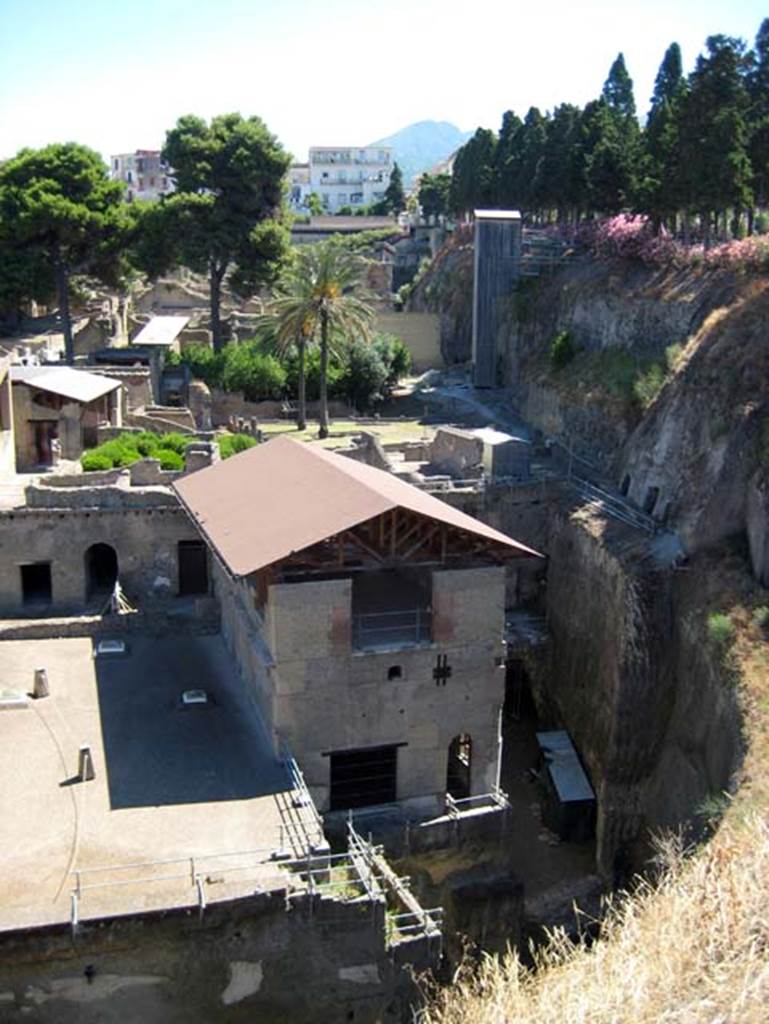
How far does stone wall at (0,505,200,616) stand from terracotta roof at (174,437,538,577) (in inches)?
105

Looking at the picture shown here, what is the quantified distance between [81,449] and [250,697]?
21346 millimetres

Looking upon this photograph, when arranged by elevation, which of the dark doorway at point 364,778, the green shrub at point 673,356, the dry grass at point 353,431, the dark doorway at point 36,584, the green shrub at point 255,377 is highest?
the green shrub at point 673,356

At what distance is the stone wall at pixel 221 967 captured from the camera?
1719 centimetres

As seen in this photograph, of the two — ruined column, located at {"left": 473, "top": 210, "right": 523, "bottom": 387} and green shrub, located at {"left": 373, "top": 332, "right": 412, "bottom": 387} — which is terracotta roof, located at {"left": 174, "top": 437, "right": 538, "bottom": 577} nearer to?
green shrub, located at {"left": 373, "top": 332, "right": 412, "bottom": 387}

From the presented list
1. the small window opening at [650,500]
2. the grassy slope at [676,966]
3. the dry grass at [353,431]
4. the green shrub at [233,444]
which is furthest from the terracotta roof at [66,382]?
the grassy slope at [676,966]

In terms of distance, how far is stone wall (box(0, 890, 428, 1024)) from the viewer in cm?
1719

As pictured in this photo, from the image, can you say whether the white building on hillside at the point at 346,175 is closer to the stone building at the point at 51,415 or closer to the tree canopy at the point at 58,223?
the tree canopy at the point at 58,223

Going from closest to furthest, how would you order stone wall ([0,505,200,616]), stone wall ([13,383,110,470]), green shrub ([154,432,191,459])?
stone wall ([0,505,200,616]), green shrub ([154,432,191,459]), stone wall ([13,383,110,470])

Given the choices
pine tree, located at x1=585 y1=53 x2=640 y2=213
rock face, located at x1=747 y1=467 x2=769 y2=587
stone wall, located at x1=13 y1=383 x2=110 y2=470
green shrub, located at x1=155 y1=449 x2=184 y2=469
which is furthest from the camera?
pine tree, located at x1=585 y1=53 x2=640 y2=213

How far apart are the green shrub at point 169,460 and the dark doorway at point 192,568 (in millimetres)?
4898

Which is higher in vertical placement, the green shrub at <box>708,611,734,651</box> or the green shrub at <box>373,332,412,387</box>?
the green shrub at <box>373,332,412,387</box>

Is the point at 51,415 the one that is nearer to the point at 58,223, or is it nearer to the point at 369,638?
the point at 58,223

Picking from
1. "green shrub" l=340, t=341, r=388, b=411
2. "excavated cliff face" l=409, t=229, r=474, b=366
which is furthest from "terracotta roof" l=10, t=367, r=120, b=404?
"excavated cliff face" l=409, t=229, r=474, b=366

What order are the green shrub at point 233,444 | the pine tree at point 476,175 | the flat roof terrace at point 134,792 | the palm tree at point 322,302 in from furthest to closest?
the pine tree at point 476,175 < the palm tree at point 322,302 < the green shrub at point 233,444 < the flat roof terrace at point 134,792
